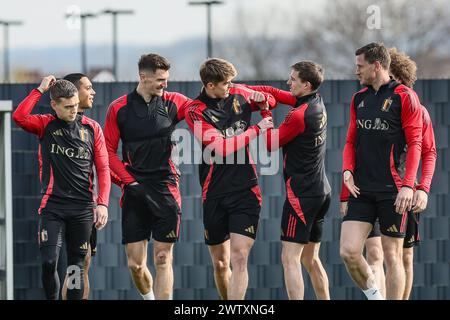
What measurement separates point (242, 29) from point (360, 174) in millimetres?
53475

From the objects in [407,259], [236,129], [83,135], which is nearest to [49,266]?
[83,135]

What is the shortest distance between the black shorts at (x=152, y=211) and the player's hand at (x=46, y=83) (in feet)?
3.28

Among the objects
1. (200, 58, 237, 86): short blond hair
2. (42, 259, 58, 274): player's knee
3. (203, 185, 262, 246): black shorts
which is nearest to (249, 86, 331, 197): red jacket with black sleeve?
(203, 185, 262, 246): black shorts

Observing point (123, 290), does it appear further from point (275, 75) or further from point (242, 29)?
point (242, 29)

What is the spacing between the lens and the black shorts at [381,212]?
9.68 m

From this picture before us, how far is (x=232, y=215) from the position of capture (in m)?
9.85

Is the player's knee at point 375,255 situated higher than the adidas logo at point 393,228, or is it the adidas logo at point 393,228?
the adidas logo at point 393,228

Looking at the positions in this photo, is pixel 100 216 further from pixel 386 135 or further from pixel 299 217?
pixel 386 135

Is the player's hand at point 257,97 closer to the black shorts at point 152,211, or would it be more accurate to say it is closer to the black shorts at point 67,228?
the black shorts at point 152,211

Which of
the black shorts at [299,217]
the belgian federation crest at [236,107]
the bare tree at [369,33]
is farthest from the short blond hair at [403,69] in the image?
the bare tree at [369,33]

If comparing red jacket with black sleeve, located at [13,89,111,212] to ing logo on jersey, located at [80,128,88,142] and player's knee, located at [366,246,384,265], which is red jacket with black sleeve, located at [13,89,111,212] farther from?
player's knee, located at [366,246,384,265]

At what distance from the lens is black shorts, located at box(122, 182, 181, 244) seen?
1012cm

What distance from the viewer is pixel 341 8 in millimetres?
50875

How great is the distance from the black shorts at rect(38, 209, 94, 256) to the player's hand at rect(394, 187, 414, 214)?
237cm
